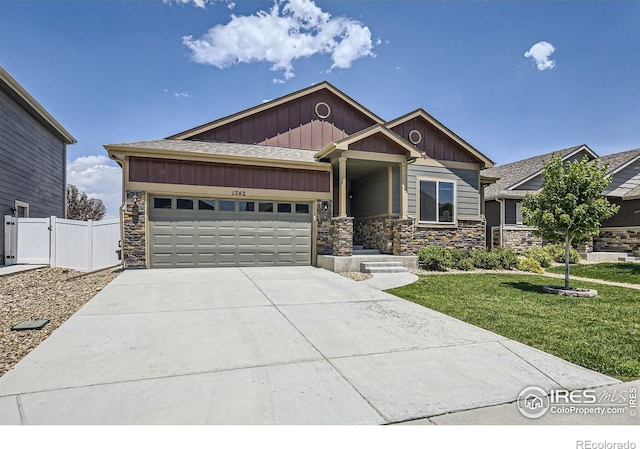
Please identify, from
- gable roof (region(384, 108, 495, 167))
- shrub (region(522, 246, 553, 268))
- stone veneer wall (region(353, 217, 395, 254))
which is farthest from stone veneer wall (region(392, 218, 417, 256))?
shrub (region(522, 246, 553, 268))

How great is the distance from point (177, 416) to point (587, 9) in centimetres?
1365

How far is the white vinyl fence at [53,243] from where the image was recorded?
431 inches

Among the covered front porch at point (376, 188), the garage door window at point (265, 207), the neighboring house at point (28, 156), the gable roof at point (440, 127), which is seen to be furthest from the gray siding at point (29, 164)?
the gable roof at point (440, 127)

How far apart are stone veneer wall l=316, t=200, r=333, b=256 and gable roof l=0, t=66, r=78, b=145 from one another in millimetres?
11319

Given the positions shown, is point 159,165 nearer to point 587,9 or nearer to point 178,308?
point 178,308

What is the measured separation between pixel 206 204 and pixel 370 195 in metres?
6.58

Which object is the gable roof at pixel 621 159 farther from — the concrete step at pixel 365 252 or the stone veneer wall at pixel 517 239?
the concrete step at pixel 365 252

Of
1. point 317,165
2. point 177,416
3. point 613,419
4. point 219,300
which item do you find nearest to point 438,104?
point 317,165

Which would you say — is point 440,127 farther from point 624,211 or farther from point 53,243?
point 53,243

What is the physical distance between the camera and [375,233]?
13406 mm

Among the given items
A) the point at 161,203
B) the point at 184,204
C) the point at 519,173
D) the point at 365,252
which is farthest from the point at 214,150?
the point at 519,173

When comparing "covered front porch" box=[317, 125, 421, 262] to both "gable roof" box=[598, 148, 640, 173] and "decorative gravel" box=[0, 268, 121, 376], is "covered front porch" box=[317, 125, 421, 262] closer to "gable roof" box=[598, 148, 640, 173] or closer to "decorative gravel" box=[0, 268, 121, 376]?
"decorative gravel" box=[0, 268, 121, 376]

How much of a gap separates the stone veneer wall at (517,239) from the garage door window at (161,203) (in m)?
14.4

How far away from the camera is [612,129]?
53.3 feet
